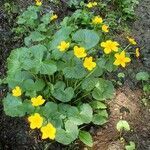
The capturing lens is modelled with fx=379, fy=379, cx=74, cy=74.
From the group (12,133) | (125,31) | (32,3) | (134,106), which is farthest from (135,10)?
(12,133)

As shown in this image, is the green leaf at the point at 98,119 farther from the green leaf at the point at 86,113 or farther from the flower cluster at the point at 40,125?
the flower cluster at the point at 40,125

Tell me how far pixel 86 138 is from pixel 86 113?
214mm

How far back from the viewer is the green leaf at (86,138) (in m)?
3.21

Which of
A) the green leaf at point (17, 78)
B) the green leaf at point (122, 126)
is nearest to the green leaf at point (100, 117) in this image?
the green leaf at point (122, 126)

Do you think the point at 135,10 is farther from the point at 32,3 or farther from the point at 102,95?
the point at 102,95

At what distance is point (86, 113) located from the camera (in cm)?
323

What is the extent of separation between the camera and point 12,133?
3318 millimetres

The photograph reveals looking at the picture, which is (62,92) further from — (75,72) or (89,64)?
(89,64)

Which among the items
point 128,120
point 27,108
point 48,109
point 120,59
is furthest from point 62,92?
point 128,120

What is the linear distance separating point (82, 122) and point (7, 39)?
146 cm

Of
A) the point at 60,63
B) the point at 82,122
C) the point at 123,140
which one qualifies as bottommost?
the point at 123,140

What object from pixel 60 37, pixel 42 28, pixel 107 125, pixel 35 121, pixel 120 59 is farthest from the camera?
pixel 42 28

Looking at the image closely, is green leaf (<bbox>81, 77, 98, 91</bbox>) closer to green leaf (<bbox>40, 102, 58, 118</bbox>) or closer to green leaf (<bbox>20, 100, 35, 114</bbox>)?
green leaf (<bbox>40, 102, 58, 118</bbox>)

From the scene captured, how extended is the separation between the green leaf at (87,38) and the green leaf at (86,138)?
740mm
